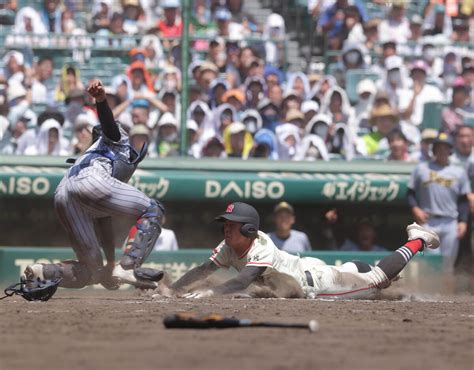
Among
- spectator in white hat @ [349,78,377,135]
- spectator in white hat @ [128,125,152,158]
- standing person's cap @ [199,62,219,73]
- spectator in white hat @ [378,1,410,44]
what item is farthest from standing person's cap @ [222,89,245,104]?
spectator in white hat @ [378,1,410,44]

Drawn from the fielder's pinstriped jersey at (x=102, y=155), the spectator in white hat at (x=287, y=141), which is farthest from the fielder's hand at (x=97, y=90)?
the spectator in white hat at (x=287, y=141)

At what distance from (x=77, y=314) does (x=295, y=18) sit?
907 cm

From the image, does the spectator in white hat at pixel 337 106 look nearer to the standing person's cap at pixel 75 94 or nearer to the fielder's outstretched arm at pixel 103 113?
the standing person's cap at pixel 75 94

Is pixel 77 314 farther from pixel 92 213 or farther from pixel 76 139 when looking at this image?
pixel 76 139

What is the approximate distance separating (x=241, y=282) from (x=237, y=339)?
2.50 metres

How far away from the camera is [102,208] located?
8.51m

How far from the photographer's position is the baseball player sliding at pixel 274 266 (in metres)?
8.17

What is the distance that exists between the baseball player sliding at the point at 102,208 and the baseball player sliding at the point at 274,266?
48 centimetres

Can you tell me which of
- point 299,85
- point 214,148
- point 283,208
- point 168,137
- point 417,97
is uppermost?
point 299,85

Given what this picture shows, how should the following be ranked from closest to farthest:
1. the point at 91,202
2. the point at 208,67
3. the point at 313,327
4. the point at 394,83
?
the point at 313,327
the point at 91,202
the point at 208,67
the point at 394,83

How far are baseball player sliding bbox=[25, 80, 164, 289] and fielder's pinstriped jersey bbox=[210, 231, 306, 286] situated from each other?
0.54 m

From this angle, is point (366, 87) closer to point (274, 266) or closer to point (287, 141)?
point (287, 141)

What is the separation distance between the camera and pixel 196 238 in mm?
12539

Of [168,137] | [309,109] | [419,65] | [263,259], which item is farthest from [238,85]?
[263,259]
